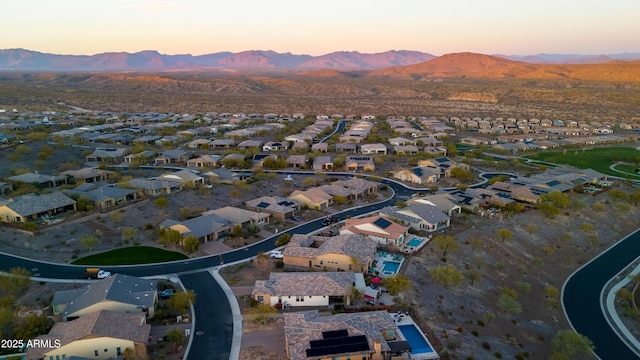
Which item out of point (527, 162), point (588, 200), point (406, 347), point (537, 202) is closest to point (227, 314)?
point (406, 347)

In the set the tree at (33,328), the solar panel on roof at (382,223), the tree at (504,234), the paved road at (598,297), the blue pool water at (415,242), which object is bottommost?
the paved road at (598,297)

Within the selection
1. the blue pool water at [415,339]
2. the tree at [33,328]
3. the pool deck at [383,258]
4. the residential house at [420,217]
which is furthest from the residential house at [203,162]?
the blue pool water at [415,339]

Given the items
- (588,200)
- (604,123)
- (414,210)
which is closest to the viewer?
(414,210)

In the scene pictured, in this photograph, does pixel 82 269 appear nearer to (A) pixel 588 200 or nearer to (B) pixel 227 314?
(B) pixel 227 314

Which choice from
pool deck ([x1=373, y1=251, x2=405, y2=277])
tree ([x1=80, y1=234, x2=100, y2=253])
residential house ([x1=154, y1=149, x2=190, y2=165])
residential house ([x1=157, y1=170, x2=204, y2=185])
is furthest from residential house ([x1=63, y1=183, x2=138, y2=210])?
pool deck ([x1=373, y1=251, x2=405, y2=277])

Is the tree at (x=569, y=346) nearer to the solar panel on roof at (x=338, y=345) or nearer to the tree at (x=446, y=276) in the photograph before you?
the tree at (x=446, y=276)

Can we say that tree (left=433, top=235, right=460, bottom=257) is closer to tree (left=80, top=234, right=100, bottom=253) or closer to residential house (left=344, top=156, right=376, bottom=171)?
tree (left=80, top=234, right=100, bottom=253)

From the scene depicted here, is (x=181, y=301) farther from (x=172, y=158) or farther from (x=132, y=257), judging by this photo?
(x=172, y=158)

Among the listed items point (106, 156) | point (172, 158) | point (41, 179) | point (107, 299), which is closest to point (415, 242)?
point (107, 299)
